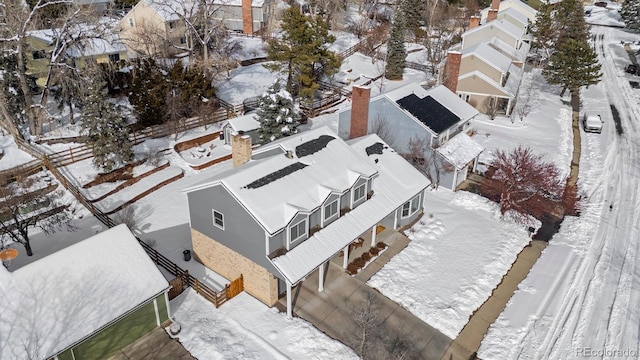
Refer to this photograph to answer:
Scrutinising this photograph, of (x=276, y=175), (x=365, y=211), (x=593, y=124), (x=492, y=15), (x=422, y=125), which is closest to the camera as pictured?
(x=276, y=175)

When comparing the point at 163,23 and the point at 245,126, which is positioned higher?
the point at 163,23

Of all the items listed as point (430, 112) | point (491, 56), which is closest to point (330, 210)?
point (430, 112)

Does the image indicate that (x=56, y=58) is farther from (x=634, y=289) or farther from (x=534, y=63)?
(x=534, y=63)

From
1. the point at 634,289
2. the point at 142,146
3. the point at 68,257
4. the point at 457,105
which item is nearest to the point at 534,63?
the point at 457,105

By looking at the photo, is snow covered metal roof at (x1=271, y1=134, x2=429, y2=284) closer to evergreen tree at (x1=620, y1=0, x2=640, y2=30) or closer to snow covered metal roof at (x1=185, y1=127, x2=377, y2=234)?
snow covered metal roof at (x1=185, y1=127, x2=377, y2=234)

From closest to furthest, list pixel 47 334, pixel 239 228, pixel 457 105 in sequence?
pixel 47 334 < pixel 239 228 < pixel 457 105

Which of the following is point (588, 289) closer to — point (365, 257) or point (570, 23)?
point (365, 257)

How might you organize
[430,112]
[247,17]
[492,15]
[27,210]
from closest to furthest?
[27,210] → [430,112] → [492,15] → [247,17]
